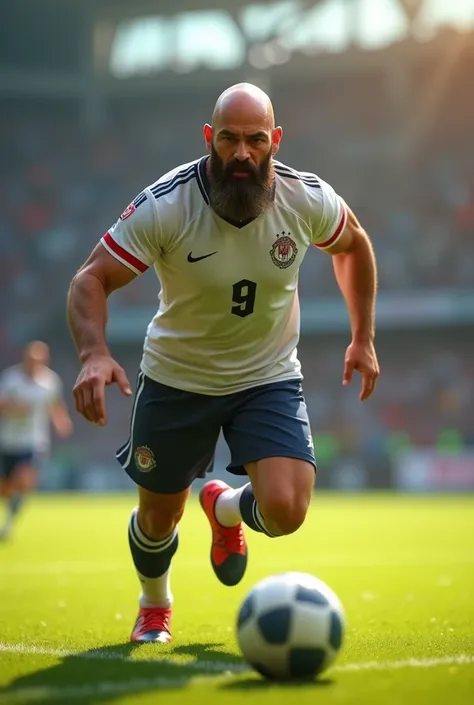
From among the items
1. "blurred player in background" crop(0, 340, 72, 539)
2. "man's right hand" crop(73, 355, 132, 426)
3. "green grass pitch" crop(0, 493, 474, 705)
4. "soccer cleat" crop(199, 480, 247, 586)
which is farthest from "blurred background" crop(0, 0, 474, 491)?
"man's right hand" crop(73, 355, 132, 426)

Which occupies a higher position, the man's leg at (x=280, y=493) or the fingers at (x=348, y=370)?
the fingers at (x=348, y=370)

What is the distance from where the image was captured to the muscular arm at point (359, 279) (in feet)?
19.9

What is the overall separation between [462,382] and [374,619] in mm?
24494

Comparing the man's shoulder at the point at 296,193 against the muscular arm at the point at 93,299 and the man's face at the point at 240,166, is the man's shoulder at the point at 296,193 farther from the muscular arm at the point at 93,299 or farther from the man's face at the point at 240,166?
the muscular arm at the point at 93,299

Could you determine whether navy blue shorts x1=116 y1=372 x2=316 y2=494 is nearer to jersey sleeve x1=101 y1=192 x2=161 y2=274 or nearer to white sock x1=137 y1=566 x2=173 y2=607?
white sock x1=137 y1=566 x2=173 y2=607

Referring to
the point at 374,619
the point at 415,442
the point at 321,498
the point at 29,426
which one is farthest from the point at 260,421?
the point at 415,442

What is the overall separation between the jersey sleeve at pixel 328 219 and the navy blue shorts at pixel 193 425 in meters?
0.72

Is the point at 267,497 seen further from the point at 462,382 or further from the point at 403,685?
the point at 462,382

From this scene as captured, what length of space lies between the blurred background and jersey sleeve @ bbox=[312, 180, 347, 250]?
2258 cm

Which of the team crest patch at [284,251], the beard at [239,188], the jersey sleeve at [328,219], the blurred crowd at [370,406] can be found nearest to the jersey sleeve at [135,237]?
the beard at [239,188]

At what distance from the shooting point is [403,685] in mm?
4133

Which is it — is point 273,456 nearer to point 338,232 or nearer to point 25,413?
point 338,232

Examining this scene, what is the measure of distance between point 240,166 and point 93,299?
2.86 ft

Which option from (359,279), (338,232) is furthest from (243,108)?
(359,279)
